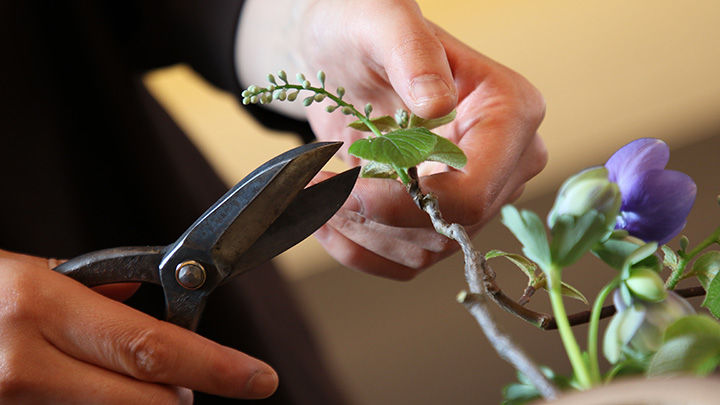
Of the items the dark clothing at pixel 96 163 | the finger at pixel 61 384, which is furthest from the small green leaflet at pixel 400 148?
the dark clothing at pixel 96 163

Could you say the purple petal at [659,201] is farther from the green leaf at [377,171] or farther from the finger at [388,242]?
the finger at [388,242]

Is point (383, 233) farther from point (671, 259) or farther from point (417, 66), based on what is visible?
point (671, 259)

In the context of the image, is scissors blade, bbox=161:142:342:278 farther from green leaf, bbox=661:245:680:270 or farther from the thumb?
green leaf, bbox=661:245:680:270

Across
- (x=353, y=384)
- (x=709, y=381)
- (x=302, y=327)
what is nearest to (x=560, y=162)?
(x=353, y=384)

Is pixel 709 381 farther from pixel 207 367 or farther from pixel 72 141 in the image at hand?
pixel 72 141

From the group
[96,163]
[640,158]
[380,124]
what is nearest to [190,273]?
[380,124]

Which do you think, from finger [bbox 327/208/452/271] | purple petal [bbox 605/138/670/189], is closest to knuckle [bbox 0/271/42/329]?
finger [bbox 327/208/452/271]
